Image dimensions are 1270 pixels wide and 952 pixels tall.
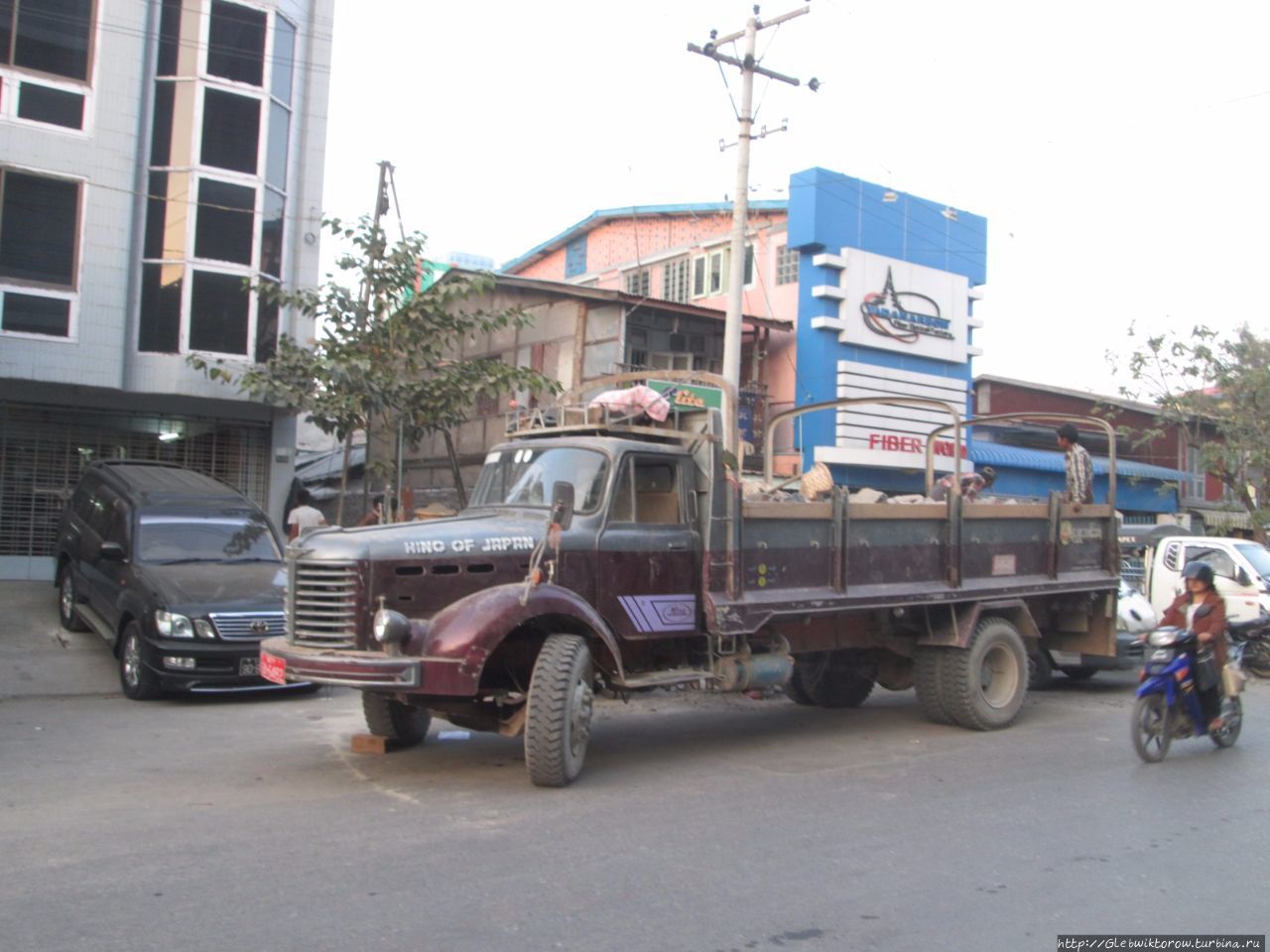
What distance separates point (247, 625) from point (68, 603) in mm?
4193

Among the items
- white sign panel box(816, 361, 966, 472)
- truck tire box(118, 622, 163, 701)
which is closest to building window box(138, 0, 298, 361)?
truck tire box(118, 622, 163, 701)

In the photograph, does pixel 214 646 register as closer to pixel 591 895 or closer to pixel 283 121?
pixel 591 895

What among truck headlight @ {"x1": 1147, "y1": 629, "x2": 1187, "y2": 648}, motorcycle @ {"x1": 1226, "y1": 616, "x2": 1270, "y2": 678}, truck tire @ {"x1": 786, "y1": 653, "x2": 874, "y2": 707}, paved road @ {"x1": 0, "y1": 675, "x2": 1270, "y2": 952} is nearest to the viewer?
paved road @ {"x1": 0, "y1": 675, "x2": 1270, "y2": 952}

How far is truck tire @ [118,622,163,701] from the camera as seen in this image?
405 inches

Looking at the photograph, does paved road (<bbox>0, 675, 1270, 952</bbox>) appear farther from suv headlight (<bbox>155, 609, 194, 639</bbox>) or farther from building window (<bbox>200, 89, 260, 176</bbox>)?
building window (<bbox>200, 89, 260, 176</bbox>)

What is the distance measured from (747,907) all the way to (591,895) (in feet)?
2.30

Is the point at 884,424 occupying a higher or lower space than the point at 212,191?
lower

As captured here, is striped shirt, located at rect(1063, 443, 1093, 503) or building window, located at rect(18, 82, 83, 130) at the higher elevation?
building window, located at rect(18, 82, 83, 130)

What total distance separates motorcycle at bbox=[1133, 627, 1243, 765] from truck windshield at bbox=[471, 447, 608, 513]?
4.26 m

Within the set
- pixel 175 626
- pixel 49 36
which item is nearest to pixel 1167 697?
pixel 175 626

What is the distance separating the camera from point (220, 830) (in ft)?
19.6

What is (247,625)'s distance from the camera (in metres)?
10.2

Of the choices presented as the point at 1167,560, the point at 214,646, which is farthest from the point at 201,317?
the point at 1167,560

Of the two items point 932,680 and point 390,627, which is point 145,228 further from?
point 932,680
